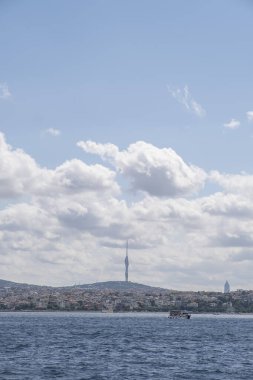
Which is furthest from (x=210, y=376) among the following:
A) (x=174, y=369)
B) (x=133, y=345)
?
(x=133, y=345)

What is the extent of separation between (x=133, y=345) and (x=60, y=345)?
1170 cm

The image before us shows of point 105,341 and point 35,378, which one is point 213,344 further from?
point 35,378

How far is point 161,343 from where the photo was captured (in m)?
144

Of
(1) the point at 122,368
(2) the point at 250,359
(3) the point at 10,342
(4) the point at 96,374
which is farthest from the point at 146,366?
(3) the point at 10,342

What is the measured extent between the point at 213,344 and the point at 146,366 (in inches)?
1861

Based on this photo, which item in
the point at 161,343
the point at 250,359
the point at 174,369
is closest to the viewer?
the point at 174,369

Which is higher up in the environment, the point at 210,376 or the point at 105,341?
the point at 105,341

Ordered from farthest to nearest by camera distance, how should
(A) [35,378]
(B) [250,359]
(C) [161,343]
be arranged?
(C) [161,343]
(B) [250,359]
(A) [35,378]

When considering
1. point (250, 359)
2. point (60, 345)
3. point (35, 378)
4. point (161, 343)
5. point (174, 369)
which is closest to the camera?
point (35, 378)

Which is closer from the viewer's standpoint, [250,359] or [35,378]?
[35,378]

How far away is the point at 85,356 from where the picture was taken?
367ft

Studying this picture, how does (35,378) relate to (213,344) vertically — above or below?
below

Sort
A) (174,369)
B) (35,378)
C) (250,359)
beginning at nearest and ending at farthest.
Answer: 1. (35,378)
2. (174,369)
3. (250,359)

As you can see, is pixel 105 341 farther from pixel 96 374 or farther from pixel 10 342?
pixel 96 374
